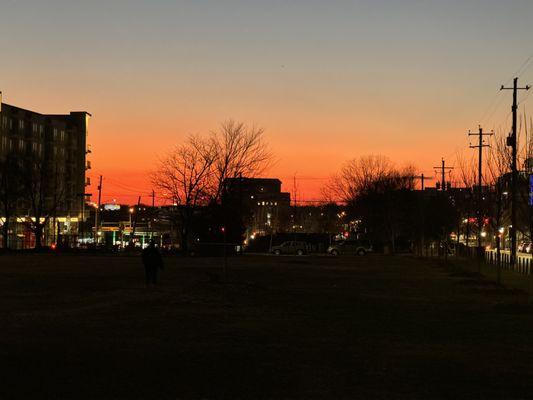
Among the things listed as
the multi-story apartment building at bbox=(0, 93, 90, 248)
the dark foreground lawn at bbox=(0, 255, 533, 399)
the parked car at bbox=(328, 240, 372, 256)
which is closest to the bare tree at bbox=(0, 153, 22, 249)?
the multi-story apartment building at bbox=(0, 93, 90, 248)

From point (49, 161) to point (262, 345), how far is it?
9641cm

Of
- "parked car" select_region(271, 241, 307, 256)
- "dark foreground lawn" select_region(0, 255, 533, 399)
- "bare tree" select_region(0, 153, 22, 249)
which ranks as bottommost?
"dark foreground lawn" select_region(0, 255, 533, 399)

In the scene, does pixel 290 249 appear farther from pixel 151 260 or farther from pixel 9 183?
pixel 151 260

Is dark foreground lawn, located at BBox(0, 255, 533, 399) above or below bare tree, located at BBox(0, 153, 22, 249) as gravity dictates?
below

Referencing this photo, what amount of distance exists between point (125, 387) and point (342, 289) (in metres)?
19.9

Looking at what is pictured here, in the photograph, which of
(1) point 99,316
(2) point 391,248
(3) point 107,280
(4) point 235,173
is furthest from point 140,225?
(1) point 99,316

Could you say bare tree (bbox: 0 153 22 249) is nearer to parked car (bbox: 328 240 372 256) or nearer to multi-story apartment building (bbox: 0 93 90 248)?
multi-story apartment building (bbox: 0 93 90 248)

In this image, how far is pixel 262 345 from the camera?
1388 cm

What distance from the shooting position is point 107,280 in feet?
109

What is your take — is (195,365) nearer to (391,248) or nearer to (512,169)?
(512,169)

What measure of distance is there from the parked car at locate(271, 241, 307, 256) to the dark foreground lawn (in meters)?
60.9

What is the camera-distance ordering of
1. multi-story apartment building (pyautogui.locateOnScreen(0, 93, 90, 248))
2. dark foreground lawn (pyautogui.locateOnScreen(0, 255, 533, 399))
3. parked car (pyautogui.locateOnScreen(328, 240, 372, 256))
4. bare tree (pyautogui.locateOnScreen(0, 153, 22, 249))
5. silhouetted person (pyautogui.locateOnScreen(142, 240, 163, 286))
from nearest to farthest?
dark foreground lawn (pyautogui.locateOnScreen(0, 255, 533, 399)) → silhouetted person (pyautogui.locateOnScreen(142, 240, 163, 286)) → bare tree (pyautogui.locateOnScreen(0, 153, 22, 249)) → parked car (pyautogui.locateOnScreen(328, 240, 372, 256)) → multi-story apartment building (pyautogui.locateOnScreen(0, 93, 90, 248))

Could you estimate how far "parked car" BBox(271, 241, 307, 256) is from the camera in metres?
87.6

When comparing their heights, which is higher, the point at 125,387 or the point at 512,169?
the point at 512,169
